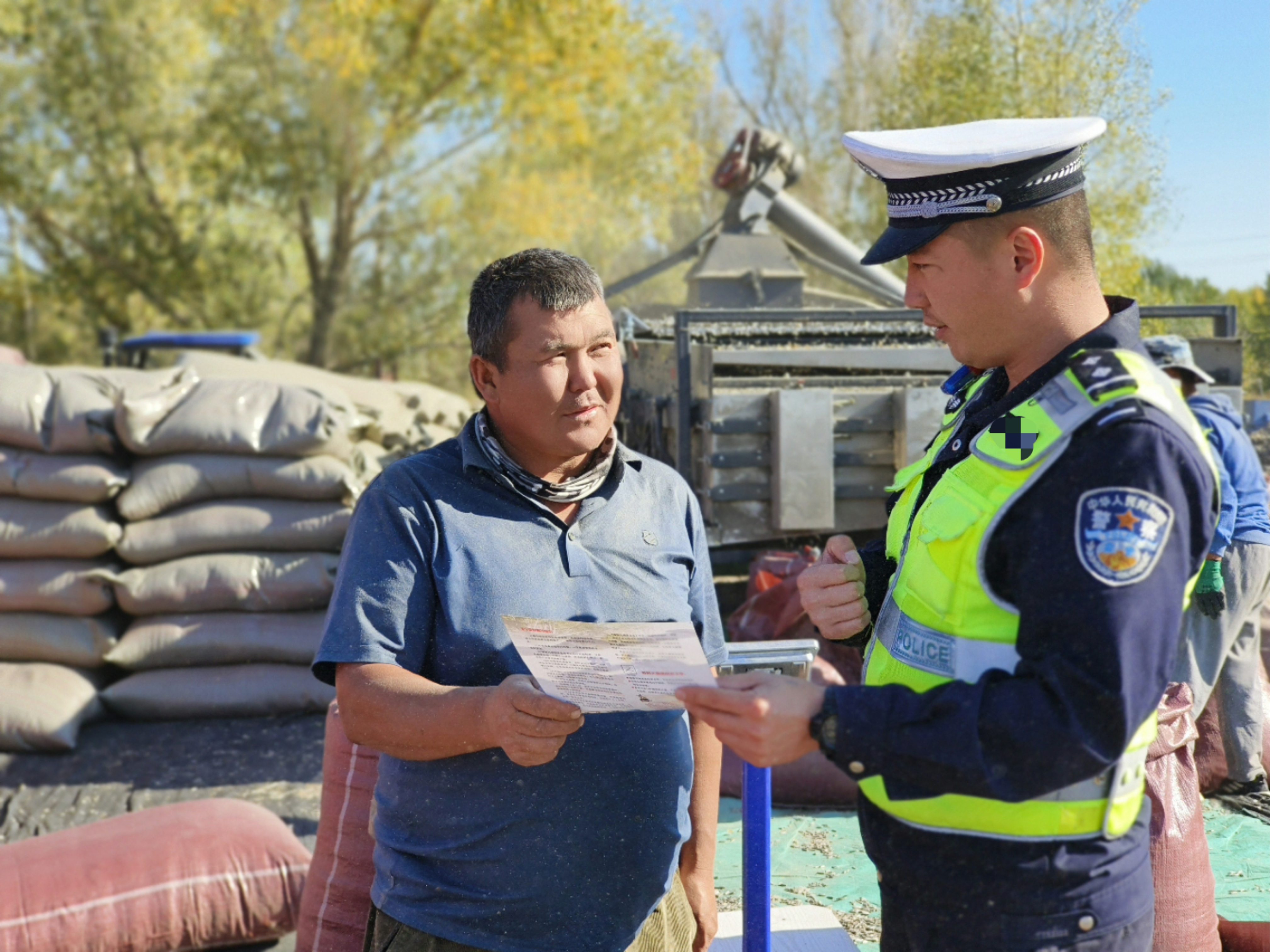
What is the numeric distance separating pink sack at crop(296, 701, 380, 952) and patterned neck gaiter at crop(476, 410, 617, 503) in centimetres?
98

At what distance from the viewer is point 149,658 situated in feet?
16.8

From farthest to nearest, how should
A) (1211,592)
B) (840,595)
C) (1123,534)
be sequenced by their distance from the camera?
(1211,592) → (840,595) → (1123,534)

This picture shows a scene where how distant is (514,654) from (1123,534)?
0.95 m

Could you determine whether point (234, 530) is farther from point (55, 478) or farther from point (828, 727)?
point (828, 727)

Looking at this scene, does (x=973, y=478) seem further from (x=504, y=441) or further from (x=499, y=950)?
(x=499, y=950)

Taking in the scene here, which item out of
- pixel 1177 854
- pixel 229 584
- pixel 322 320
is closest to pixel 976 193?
pixel 1177 854

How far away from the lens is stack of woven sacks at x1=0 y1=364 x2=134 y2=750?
5043 mm

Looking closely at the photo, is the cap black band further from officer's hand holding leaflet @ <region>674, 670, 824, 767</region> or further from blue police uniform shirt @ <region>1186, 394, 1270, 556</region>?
blue police uniform shirt @ <region>1186, 394, 1270, 556</region>

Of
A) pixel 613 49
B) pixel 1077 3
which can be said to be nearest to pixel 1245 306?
pixel 1077 3

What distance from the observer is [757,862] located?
1.89 metres

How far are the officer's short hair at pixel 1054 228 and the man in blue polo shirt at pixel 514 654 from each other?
68 centimetres

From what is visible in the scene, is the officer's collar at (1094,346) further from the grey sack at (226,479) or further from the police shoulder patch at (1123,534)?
the grey sack at (226,479)

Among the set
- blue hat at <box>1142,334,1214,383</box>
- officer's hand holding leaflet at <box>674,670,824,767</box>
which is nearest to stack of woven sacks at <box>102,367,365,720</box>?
blue hat at <box>1142,334,1214,383</box>

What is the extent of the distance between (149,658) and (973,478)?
15.2 feet
